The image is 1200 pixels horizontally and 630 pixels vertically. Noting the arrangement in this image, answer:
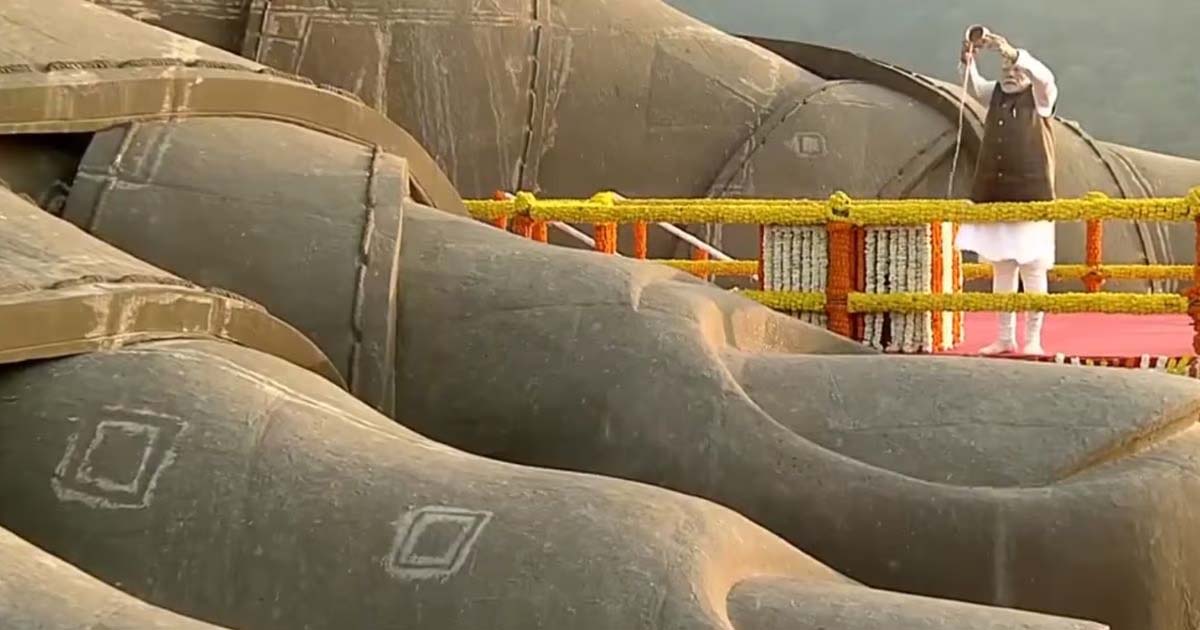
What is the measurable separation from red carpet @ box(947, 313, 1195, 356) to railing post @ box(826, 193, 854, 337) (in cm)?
58

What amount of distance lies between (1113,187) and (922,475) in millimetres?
5715

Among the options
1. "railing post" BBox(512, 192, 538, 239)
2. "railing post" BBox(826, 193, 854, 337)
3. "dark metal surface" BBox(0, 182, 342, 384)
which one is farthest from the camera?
"railing post" BBox(512, 192, 538, 239)

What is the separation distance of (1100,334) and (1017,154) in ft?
3.86

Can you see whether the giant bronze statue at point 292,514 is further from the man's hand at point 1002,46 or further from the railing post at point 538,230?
the man's hand at point 1002,46

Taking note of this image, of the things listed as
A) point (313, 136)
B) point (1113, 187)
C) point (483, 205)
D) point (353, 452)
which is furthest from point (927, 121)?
point (353, 452)

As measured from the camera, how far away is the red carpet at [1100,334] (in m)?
6.09

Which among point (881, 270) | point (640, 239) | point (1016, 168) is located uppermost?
point (1016, 168)

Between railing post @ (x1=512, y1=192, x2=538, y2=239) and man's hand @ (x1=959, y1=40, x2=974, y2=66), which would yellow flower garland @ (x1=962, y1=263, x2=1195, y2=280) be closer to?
man's hand @ (x1=959, y1=40, x2=974, y2=66)

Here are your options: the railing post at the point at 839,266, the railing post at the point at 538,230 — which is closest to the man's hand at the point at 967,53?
the railing post at the point at 839,266

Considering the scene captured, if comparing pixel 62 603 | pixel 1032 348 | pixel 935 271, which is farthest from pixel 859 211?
pixel 62 603

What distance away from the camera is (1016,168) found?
6.17m

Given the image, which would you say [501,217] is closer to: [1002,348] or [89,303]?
[1002,348]

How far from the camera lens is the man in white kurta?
19.9 feet

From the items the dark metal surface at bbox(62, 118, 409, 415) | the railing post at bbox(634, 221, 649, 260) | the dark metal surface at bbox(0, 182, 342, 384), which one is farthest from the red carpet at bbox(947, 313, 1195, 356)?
the dark metal surface at bbox(0, 182, 342, 384)
